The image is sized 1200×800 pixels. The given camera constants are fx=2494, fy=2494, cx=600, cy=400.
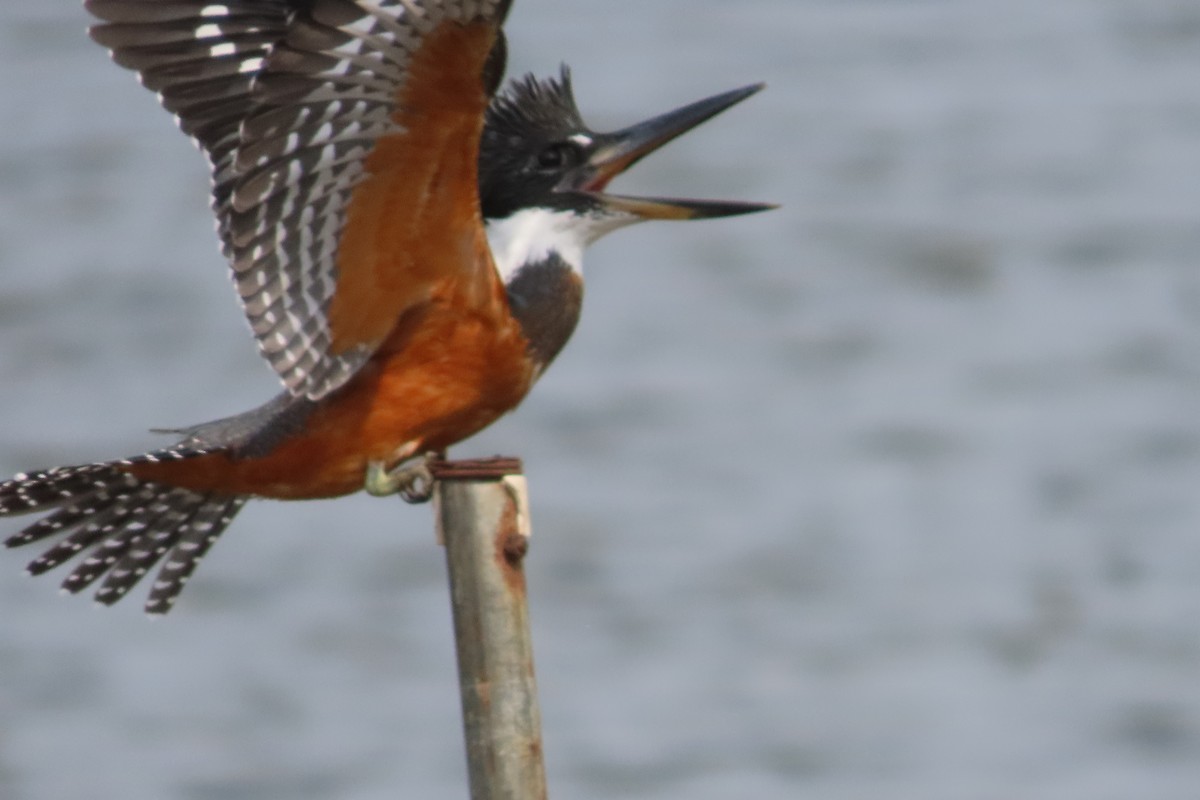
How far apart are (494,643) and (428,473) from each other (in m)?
0.46

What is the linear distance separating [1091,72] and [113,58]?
39.3 feet

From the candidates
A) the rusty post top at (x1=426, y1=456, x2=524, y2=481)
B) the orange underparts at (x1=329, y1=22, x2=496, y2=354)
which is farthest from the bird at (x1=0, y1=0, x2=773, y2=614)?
the rusty post top at (x1=426, y1=456, x2=524, y2=481)

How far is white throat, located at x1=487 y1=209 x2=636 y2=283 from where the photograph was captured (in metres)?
5.11

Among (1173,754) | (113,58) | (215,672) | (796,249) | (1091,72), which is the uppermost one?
(1091,72)

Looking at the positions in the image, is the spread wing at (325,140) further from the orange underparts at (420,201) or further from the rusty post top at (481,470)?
the rusty post top at (481,470)

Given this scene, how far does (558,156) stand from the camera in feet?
17.2

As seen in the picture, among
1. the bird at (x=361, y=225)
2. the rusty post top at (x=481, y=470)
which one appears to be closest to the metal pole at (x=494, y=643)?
the rusty post top at (x=481, y=470)

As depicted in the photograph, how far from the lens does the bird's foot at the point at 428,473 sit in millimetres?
4223

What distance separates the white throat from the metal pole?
0.98 m

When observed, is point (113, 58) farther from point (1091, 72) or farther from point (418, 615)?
point (1091, 72)

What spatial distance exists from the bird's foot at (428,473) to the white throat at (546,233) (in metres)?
0.49

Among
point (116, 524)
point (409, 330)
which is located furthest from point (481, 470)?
point (116, 524)

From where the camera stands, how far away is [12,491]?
16.1 feet

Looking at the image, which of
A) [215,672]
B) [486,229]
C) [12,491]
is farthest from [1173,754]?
[12,491]
